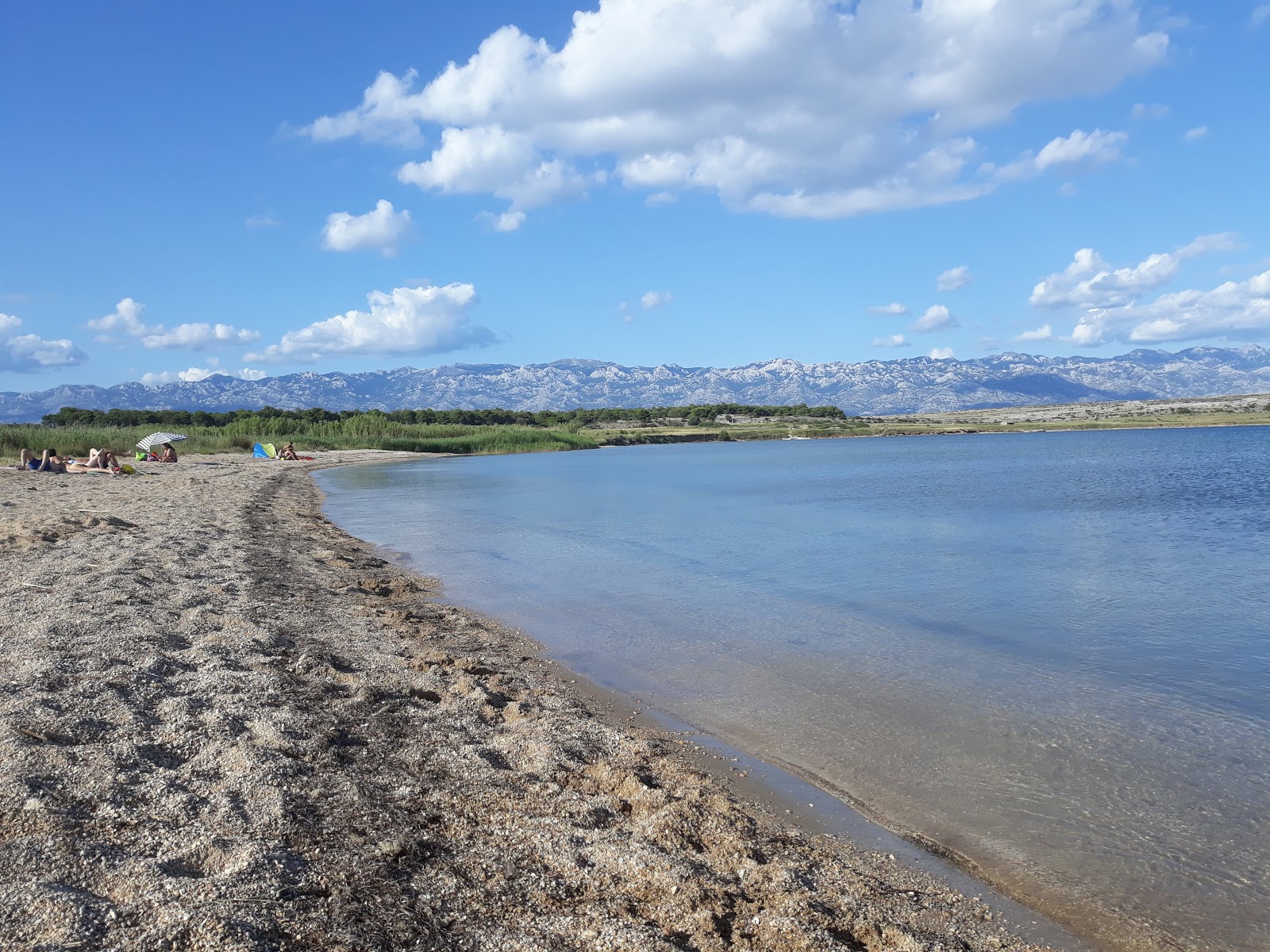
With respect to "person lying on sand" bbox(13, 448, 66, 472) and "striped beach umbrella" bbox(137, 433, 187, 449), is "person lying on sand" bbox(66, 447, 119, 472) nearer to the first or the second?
"person lying on sand" bbox(13, 448, 66, 472)

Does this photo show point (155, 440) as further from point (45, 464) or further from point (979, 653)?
point (979, 653)

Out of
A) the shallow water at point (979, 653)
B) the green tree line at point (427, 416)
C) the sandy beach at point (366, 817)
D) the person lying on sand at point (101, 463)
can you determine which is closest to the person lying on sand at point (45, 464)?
the person lying on sand at point (101, 463)

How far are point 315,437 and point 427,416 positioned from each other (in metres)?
40.7

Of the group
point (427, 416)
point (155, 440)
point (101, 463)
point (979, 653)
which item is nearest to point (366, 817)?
point (979, 653)

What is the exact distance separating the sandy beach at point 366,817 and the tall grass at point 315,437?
42.9 m

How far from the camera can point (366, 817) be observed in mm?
5469

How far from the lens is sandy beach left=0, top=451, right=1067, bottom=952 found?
4285 millimetres

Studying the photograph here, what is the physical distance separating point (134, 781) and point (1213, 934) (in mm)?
6695

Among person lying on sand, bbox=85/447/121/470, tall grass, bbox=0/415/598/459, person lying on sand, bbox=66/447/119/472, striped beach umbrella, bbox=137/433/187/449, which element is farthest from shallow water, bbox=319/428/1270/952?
tall grass, bbox=0/415/598/459

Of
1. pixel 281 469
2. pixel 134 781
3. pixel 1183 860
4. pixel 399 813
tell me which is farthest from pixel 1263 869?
pixel 281 469

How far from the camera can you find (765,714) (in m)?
8.84

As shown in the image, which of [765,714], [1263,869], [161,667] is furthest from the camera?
[765,714]

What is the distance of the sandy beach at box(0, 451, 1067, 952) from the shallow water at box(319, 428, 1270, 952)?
1.23m

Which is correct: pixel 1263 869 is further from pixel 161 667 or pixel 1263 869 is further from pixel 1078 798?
pixel 161 667
